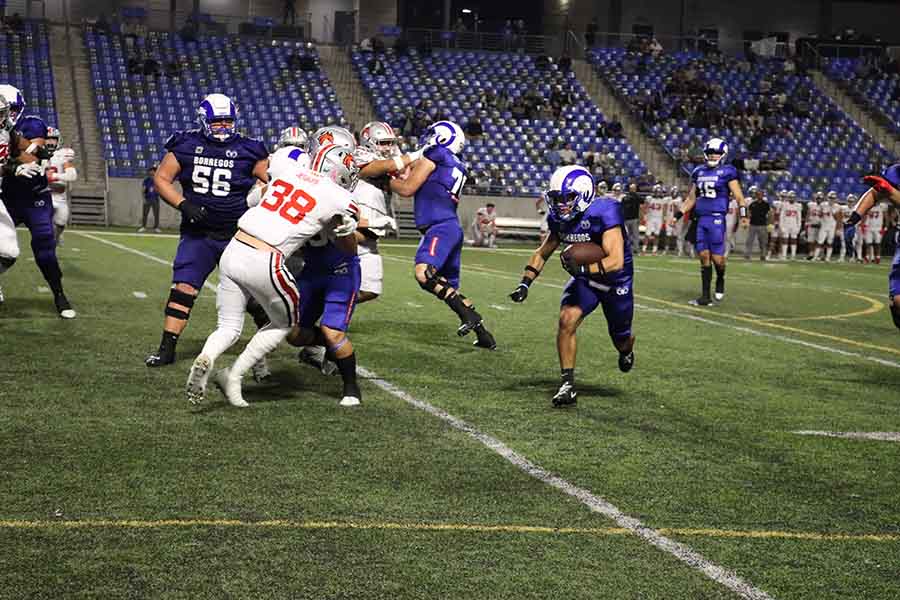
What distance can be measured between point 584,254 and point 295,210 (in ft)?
5.88

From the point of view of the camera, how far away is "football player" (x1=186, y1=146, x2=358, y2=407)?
6.67 metres

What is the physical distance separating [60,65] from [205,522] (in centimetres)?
3377

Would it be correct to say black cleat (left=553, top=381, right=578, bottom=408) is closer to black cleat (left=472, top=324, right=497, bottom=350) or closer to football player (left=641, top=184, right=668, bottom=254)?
black cleat (left=472, top=324, right=497, bottom=350)

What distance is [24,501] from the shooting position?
4801mm

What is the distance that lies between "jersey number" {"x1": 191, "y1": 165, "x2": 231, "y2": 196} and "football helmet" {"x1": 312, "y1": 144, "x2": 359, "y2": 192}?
62.9 inches

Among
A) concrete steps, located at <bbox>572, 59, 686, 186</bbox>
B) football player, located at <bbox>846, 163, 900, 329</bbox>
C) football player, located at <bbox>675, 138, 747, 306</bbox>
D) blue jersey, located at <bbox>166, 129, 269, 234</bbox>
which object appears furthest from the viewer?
concrete steps, located at <bbox>572, 59, 686, 186</bbox>

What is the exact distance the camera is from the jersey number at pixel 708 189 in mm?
15506

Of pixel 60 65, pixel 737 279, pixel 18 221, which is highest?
pixel 60 65

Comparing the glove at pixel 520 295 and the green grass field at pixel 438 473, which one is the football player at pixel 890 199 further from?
the glove at pixel 520 295

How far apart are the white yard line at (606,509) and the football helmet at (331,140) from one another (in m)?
1.55

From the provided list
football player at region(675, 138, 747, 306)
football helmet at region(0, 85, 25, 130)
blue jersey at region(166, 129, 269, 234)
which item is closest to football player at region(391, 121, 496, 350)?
blue jersey at region(166, 129, 269, 234)

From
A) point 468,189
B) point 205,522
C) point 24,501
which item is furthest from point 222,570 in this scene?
point 468,189

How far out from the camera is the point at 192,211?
8188 mm

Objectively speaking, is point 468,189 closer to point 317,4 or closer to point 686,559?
point 317,4
